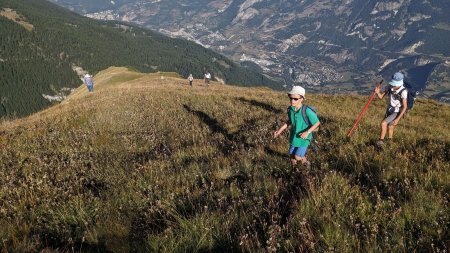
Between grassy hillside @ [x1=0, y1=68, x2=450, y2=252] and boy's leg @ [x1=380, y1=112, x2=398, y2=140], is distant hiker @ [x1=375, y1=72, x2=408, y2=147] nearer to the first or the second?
boy's leg @ [x1=380, y1=112, x2=398, y2=140]

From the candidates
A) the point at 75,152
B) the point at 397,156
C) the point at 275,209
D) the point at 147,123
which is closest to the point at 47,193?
the point at 75,152

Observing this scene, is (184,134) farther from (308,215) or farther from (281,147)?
(308,215)

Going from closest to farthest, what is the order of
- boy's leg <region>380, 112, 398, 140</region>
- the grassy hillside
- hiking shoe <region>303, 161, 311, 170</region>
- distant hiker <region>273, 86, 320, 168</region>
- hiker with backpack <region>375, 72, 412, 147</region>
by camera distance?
the grassy hillside < hiking shoe <region>303, 161, 311, 170</region> < distant hiker <region>273, 86, 320, 168</region> < boy's leg <region>380, 112, 398, 140</region> < hiker with backpack <region>375, 72, 412, 147</region>

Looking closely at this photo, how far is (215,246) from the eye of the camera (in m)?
4.46

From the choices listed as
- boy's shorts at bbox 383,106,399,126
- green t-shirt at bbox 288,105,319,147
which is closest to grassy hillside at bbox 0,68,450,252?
green t-shirt at bbox 288,105,319,147

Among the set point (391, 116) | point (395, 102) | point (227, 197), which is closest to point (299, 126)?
point (227, 197)

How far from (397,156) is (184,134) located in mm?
7091

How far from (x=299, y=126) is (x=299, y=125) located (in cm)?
2

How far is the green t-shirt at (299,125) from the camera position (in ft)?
25.8

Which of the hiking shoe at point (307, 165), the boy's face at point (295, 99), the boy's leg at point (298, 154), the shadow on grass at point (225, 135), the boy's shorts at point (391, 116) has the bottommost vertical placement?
the shadow on grass at point (225, 135)

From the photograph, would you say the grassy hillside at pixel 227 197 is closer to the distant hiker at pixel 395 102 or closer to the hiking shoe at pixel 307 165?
the hiking shoe at pixel 307 165

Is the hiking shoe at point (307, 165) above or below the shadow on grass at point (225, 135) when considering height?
above

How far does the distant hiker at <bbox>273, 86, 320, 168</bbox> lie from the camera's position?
25.3 ft

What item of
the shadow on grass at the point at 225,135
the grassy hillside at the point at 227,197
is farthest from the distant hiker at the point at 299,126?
the shadow on grass at the point at 225,135
